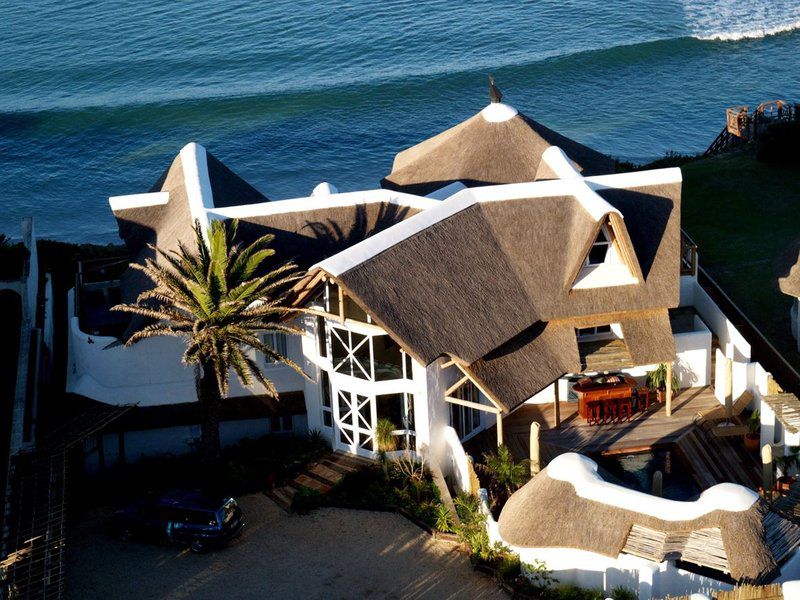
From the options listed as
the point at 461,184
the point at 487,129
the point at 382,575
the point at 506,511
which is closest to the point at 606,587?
the point at 506,511

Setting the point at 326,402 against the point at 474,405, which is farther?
the point at 326,402

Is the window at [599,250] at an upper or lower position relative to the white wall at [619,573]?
upper

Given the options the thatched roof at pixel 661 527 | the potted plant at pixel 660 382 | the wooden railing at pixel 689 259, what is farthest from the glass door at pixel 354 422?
the wooden railing at pixel 689 259

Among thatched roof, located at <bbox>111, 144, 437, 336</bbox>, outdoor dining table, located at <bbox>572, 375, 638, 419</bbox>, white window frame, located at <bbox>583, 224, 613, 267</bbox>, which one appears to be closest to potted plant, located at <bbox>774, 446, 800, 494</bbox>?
outdoor dining table, located at <bbox>572, 375, 638, 419</bbox>

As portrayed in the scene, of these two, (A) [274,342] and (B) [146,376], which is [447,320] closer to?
(A) [274,342]

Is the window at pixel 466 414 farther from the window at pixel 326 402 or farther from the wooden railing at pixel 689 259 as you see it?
the wooden railing at pixel 689 259

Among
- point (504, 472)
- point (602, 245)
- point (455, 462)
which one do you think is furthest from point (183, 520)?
point (602, 245)
